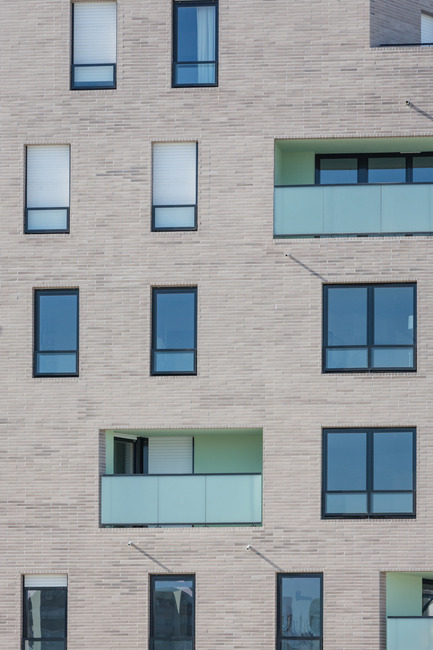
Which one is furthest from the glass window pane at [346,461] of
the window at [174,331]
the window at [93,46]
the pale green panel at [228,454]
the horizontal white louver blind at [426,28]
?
the horizontal white louver blind at [426,28]

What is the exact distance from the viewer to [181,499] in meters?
27.8

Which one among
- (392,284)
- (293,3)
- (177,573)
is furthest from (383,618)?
(293,3)

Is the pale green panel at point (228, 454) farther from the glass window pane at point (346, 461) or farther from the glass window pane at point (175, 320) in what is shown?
the glass window pane at point (175, 320)

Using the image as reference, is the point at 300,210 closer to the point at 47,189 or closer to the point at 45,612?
the point at 47,189

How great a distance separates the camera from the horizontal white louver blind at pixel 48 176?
95.3 feet

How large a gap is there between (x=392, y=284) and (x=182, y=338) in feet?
15.3

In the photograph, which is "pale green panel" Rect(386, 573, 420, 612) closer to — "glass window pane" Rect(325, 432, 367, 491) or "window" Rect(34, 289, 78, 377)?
"glass window pane" Rect(325, 432, 367, 491)

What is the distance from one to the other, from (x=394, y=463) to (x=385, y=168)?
7151 mm

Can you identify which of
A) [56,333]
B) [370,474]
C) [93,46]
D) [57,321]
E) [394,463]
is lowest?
[370,474]

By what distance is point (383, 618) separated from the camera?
89.4ft

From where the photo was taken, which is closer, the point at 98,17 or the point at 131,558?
the point at 131,558

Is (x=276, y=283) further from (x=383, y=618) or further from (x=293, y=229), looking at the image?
(x=383, y=618)

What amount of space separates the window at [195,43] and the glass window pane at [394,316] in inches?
240

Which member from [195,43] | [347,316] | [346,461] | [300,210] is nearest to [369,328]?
[347,316]
